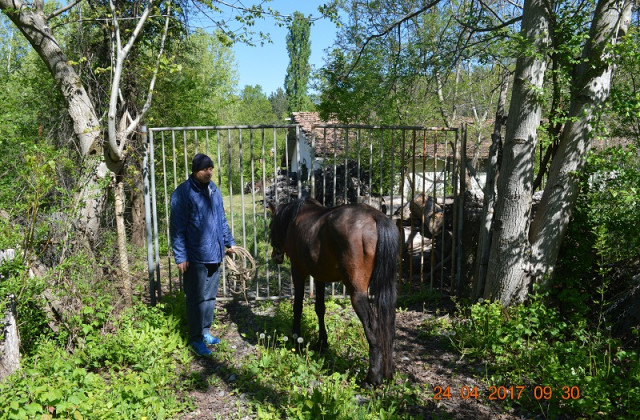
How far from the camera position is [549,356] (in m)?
3.76

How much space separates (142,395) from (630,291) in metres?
4.70

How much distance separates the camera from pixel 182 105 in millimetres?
9555

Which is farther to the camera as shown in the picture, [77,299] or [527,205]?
[527,205]

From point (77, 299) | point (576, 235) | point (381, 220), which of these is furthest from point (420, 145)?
point (77, 299)

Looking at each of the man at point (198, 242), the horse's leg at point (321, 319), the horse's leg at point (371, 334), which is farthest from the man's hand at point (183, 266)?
the horse's leg at point (371, 334)

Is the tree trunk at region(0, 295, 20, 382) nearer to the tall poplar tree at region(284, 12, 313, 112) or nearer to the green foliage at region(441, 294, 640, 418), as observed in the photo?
the green foliage at region(441, 294, 640, 418)

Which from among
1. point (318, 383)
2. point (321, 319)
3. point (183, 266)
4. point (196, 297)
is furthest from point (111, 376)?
point (321, 319)

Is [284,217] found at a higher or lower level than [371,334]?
higher

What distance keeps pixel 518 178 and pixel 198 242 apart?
3676 millimetres

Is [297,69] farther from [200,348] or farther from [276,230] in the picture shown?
[200,348]

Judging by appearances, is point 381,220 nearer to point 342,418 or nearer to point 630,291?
point 342,418

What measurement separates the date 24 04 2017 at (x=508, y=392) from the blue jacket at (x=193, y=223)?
8.84ft

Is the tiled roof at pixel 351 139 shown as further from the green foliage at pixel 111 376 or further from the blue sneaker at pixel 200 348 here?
the green foliage at pixel 111 376

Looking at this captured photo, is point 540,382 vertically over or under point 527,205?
under
